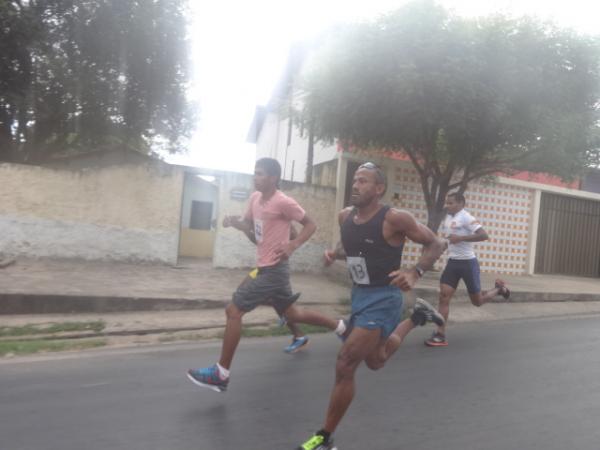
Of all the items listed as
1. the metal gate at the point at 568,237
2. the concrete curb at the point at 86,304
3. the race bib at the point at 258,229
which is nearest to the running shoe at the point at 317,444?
the race bib at the point at 258,229

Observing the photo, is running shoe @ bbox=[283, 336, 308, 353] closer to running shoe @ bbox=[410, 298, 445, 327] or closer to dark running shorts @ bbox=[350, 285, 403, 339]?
running shoe @ bbox=[410, 298, 445, 327]

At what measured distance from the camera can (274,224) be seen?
4461mm

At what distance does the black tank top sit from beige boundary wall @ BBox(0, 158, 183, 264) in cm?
A: 773

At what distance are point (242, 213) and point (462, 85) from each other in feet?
16.1

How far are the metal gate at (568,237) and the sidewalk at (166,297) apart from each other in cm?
367

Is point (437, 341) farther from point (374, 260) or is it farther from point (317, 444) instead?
point (317, 444)

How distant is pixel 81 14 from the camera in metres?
11.2

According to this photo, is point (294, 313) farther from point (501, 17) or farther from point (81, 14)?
point (81, 14)

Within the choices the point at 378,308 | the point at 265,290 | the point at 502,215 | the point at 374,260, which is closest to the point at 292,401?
the point at 265,290

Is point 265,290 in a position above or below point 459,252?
below

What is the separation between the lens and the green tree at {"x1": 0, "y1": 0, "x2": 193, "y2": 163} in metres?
11.1

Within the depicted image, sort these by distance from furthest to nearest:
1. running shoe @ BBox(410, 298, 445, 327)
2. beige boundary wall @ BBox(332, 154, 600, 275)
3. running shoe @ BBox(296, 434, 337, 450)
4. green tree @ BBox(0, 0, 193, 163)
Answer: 1. beige boundary wall @ BBox(332, 154, 600, 275)
2. green tree @ BBox(0, 0, 193, 163)
3. running shoe @ BBox(410, 298, 445, 327)
4. running shoe @ BBox(296, 434, 337, 450)

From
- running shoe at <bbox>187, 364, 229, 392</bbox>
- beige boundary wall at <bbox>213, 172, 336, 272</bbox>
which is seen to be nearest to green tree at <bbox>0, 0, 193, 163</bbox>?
beige boundary wall at <bbox>213, 172, 336, 272</bbox>

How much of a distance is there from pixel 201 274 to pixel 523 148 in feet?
20.9
